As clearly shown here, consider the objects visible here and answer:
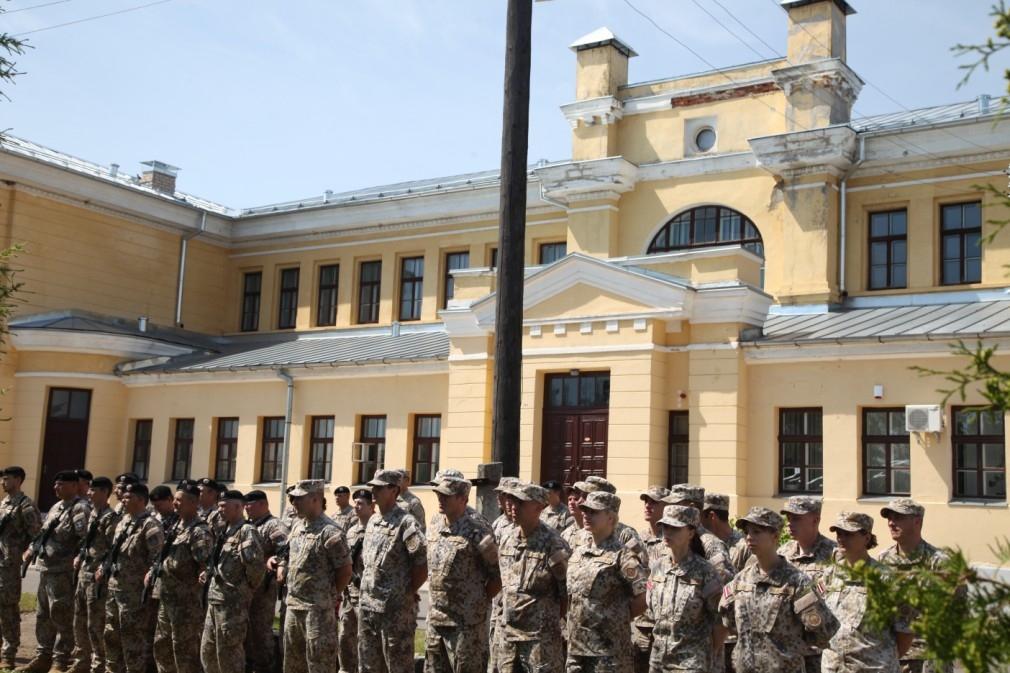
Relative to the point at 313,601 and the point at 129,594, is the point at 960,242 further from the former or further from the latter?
the point at 129,594

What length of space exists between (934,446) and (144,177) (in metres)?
24.0

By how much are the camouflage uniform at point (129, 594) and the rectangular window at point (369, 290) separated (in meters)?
19.0

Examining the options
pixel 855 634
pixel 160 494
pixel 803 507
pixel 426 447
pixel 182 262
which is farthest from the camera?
pixel 182 262

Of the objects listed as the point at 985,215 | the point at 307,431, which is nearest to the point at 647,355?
the point at 985,215

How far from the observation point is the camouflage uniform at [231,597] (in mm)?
9211

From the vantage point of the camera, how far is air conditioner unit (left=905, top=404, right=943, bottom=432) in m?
16.8

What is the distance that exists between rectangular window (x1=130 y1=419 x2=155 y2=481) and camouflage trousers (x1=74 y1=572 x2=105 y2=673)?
1673 centimetres

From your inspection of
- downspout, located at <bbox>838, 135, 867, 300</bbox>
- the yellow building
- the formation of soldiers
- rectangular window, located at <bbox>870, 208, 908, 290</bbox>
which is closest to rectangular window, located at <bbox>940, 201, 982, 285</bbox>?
the yellow building

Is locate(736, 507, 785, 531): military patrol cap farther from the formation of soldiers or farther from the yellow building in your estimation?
the yellow building

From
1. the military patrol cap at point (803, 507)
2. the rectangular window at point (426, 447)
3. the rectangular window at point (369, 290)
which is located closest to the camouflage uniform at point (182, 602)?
the military patrol cap at point (803, 507)

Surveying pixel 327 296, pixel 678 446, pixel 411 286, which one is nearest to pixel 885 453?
pixel 678 446

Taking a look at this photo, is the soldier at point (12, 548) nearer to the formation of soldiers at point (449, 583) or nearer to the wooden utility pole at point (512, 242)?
the formation of soldiers at point (449, 583)

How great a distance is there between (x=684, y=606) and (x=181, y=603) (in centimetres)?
502

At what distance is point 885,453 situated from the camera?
17.7 m
